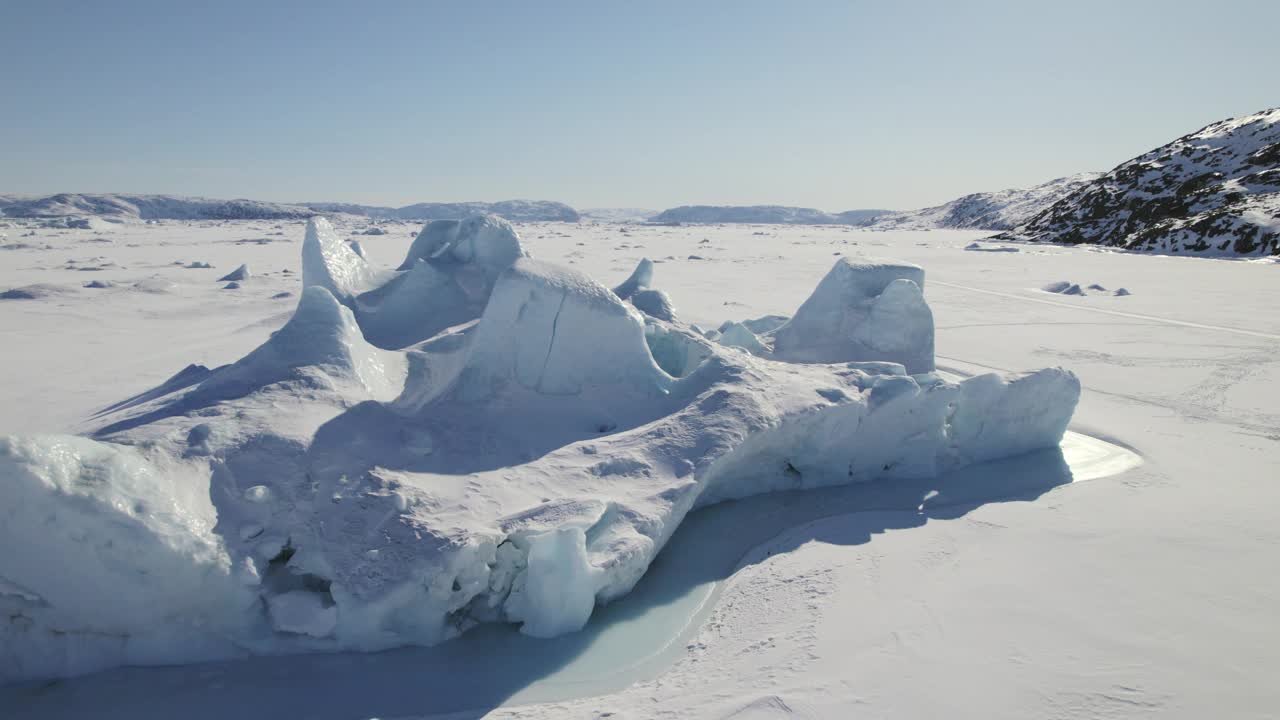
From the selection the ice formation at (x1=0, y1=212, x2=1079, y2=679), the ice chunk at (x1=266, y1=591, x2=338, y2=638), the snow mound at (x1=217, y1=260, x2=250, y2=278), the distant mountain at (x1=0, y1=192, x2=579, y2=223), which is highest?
the distant mountain at (x1=0, y1=192, x2=579, y2=223)

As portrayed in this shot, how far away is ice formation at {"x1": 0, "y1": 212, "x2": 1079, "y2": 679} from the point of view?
2.83 meters

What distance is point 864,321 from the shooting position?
6688 mm

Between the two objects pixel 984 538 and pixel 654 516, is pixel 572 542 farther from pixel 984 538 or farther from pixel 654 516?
pixel 984 538

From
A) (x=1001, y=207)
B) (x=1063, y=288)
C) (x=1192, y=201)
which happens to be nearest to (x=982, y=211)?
(x=1001, y=207)

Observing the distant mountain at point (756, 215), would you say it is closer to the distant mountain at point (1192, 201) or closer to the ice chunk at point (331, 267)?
the distant mountain at point (1192, 201)

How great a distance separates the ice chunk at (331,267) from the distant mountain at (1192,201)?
25.5m

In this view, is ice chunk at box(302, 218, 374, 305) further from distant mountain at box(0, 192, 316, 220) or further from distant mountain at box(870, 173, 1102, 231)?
distant mountain at box(0, 192, 316, 220)

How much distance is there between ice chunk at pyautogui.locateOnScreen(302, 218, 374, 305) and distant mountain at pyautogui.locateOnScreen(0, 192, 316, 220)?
53835 mm

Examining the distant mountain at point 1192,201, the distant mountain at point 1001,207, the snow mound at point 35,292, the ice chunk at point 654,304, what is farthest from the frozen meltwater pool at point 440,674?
the distant mountain at point 1001,207

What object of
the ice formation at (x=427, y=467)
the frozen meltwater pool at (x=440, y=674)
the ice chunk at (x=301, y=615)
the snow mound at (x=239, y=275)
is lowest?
the frozen meltwater pool at (x=440, y=674)

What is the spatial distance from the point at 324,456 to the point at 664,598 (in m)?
1.99

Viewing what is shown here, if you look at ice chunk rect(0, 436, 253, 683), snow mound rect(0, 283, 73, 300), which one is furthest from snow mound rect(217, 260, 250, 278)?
ice chunk rect(0, 436, 253, 683)

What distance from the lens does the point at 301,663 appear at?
9.81 feet

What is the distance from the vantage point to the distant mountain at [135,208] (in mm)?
50000
